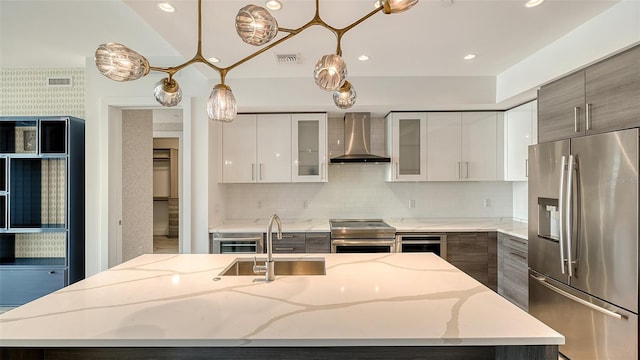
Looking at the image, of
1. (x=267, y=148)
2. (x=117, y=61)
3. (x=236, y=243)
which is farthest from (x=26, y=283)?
(x=117, y=61)

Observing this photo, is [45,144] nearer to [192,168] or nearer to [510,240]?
[192,168]

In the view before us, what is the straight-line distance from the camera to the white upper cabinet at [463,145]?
3.78 meters

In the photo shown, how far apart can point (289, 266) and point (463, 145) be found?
272 centimetres

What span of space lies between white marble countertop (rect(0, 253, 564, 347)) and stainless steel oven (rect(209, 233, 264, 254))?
64.7 inches

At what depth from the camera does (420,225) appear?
11.9ft

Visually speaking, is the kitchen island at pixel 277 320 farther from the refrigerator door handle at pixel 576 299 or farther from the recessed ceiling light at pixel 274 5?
the recessed ceiling light at pixel 274 5

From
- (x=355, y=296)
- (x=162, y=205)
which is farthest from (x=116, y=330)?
(x=162, y=205)

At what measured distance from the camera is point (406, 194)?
13.6ft

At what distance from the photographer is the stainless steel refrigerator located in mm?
1885

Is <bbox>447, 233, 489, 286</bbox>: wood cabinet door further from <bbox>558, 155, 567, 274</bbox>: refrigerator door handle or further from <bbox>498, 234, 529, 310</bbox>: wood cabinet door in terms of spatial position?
<bbox>558, 155, 567, 274</bbox>: refrigerator door handle

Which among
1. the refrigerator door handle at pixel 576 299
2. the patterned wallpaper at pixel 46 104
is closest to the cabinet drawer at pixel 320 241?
the refrigerator door handle at pixel 576 299

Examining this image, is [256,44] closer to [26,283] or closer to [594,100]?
[594,100]

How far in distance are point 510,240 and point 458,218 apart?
0.95 metres

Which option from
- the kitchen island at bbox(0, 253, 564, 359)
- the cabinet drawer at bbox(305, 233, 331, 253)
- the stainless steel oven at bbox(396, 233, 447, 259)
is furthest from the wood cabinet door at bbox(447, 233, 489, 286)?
the kitchen island at bbox(0, 253, 564, 359)
